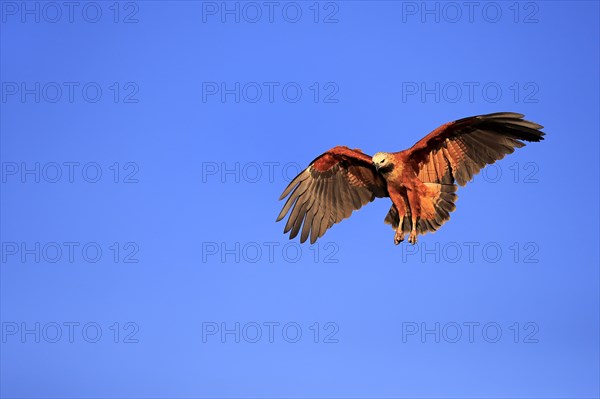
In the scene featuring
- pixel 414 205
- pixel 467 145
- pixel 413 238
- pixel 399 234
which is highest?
pixel 467 145

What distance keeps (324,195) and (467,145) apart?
141 inches

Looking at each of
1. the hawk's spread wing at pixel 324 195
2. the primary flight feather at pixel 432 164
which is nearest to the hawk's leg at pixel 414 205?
the primary flight feather at pixel 432 164

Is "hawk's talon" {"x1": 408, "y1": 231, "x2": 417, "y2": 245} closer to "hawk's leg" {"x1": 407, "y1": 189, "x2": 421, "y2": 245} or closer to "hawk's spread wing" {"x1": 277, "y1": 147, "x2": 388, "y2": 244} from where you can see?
"hawk's leg" {"x1": 407, "y1": 189, "x2": 421, "y2": 245}

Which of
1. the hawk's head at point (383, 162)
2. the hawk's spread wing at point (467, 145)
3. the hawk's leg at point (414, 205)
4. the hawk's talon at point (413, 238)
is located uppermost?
the hawk's spread wing at point (467, 145)

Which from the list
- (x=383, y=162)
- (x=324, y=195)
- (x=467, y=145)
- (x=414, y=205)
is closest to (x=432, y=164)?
(x=467, y=145)

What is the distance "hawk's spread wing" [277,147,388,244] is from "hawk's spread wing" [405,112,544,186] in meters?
1.65

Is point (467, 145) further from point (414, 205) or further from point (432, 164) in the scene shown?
point (414, 205)

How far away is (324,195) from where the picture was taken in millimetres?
21562

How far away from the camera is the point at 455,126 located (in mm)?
19391

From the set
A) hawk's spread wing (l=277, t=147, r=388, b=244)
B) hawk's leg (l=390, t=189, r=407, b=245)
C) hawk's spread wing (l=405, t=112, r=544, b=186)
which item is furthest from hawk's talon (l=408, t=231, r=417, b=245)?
hawk's spread wing (l=277, t=147, r=388, b=244)

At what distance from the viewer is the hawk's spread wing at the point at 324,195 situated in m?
21.3

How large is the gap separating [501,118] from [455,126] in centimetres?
94

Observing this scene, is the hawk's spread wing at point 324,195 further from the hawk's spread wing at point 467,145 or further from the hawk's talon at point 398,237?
the hawk's talon at point 398,237

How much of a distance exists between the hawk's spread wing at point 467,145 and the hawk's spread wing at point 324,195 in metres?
1.65
